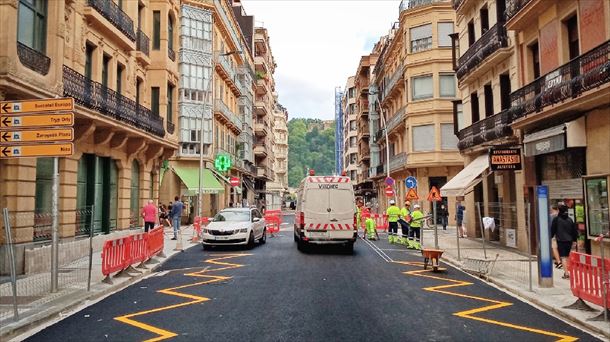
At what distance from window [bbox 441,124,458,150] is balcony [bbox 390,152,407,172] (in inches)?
133

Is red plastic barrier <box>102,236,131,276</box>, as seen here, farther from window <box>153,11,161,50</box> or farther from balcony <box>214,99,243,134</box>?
balcony <box>214,99,243,134</box>

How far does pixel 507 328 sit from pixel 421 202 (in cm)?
3100

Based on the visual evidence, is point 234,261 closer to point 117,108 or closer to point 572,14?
point 117,108

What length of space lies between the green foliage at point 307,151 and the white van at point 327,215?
128053 mm

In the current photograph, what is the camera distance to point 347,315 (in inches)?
293

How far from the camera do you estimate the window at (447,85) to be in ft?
121

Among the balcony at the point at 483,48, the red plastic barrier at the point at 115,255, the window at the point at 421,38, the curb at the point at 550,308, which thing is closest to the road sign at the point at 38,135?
the red plastic barrier at the point at 115,255

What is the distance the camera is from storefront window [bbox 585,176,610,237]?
1224cm

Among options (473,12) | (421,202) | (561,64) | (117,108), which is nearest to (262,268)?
(117,108)

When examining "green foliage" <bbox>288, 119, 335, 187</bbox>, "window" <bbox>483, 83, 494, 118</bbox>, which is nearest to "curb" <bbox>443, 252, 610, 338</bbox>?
"window" <bbox>483, 83, 494, 118</bbox>

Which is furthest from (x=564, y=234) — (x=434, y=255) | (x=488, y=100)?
(x=488, y=100)

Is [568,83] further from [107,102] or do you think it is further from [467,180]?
[107,102]

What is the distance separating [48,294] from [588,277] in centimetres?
974

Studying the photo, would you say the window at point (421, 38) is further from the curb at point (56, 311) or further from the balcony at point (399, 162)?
the curb at point (56, 311)
